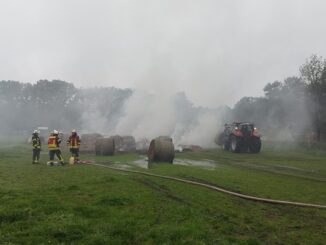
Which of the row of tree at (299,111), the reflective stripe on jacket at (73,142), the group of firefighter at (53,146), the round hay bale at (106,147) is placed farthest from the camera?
the row of tree at (299,111)

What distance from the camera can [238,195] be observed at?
41.8ft

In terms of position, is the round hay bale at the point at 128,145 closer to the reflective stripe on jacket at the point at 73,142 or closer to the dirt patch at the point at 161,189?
the reflective stripe on jacket at the point at 73,142

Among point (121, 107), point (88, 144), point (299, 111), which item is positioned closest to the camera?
point (88, 144)

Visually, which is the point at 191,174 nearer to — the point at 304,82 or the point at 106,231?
the point at 106,231

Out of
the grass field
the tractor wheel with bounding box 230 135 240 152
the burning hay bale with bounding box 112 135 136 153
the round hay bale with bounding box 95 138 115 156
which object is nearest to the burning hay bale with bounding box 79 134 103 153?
the burning hay bale with bounding box 112 135 136 153

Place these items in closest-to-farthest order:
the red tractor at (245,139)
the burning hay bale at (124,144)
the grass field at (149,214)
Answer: the grass field at (149,214), the burning hay bale at (124,144), the red tractor at (245,139)

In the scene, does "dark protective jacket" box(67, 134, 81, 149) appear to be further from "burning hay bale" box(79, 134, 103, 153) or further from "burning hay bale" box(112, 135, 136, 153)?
"burning hay bale" box(79, 134, 103, 153)

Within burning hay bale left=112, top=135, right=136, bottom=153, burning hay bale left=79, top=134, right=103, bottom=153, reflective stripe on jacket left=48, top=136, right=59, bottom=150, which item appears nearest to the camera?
reflective stripe on jacket left=48, top=136, right=59, bottom=150

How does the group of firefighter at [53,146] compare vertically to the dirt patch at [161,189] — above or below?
above

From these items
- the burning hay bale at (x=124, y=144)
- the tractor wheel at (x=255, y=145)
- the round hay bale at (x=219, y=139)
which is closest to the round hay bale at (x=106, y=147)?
the burning hay bale at (x=124, y=144)

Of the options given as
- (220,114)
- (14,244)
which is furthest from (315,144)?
(14,244)

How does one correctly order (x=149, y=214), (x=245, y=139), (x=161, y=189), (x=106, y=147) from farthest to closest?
(x=245, y=139) < (x=106, y=147) < (x=161, y=189) < (x=149, y=214)

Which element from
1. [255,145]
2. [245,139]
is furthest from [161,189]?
[255,145]

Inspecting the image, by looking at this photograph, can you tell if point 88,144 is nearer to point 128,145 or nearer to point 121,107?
point 128,145
